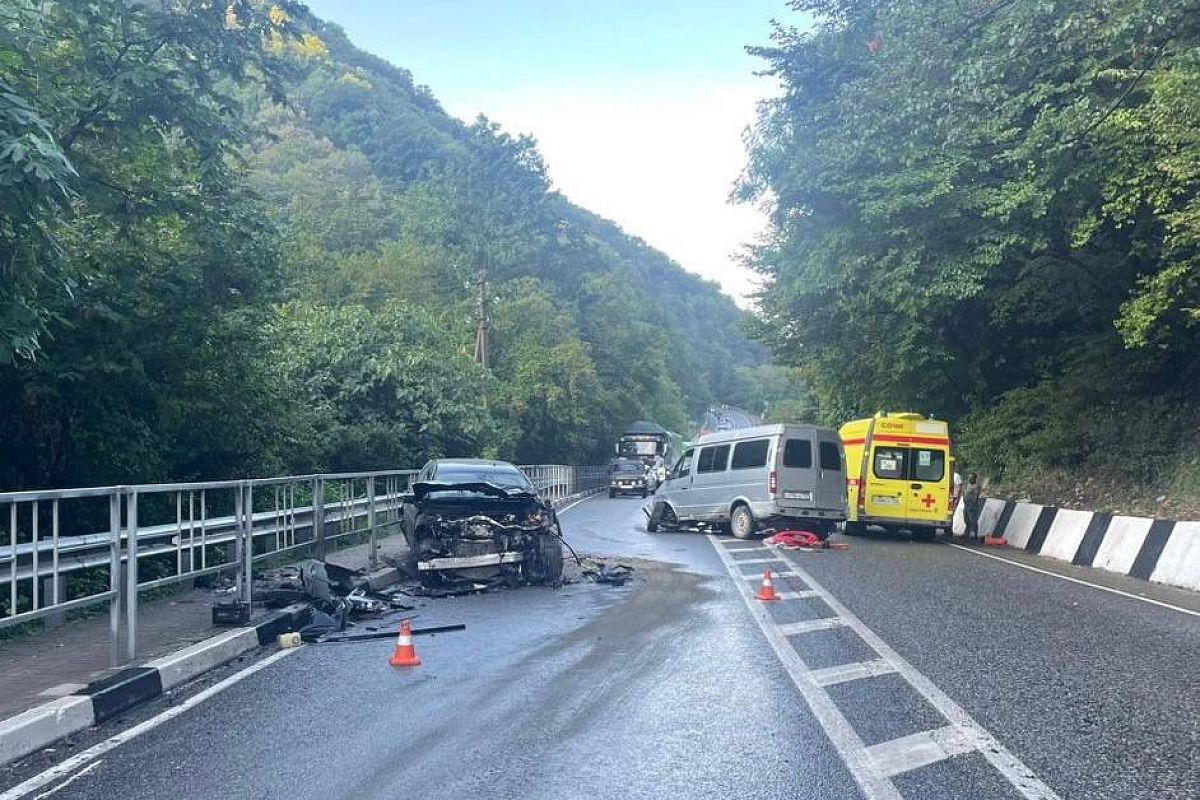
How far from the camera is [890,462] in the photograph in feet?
73.2

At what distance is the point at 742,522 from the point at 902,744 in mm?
15724

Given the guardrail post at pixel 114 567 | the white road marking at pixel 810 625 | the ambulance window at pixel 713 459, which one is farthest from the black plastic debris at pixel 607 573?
the ambulance window at pixel 713 459

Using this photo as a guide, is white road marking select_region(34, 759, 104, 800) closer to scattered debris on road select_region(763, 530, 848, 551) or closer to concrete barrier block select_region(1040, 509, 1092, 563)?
scattered debris on road select_region(763, 530, 848, 551)

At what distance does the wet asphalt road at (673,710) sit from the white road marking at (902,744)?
2.7 inches

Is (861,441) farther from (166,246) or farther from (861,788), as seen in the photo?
(861,788)

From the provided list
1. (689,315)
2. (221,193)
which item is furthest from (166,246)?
(689,315)

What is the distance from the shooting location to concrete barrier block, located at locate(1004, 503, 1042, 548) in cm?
2008

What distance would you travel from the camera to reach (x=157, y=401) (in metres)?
13.5

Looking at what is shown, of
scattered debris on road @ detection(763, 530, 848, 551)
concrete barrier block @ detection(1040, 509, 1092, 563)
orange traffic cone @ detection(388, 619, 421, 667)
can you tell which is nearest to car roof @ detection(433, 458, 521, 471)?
scattered debris on road @ detection(763, 530, 848, 551)

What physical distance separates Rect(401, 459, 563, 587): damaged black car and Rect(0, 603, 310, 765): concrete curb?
307cm

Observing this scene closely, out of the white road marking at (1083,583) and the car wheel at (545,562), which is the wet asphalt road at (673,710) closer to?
the white road marking at (1083,583)

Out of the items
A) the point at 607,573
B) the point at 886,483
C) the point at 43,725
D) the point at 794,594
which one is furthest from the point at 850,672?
the point at 886,483

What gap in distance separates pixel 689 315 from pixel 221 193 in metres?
132

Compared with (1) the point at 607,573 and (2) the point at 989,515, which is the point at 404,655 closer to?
(1) the point at 607,573
